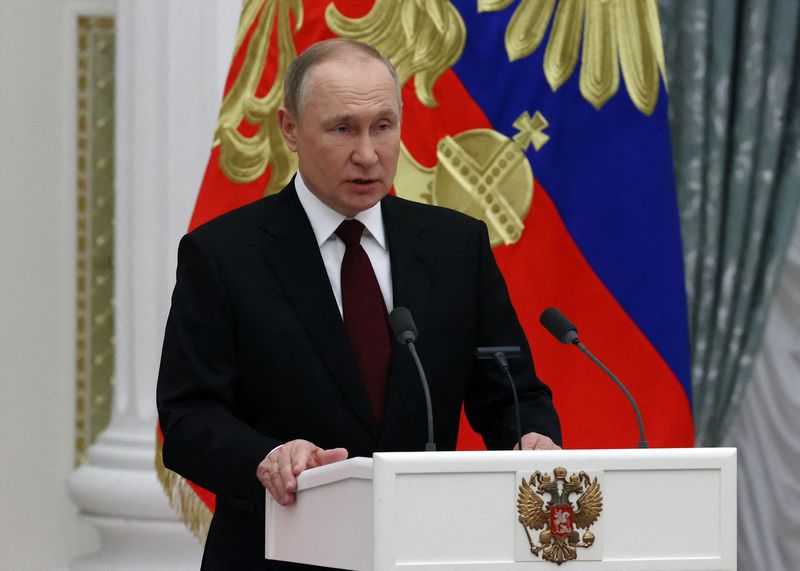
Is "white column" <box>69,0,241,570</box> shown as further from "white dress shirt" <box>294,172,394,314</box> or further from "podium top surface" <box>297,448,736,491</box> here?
"podium top surface" <box>297,448,736,491</box>

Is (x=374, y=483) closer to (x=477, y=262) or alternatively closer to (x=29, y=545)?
(x=477, y=262)

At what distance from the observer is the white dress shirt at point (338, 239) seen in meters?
2.38

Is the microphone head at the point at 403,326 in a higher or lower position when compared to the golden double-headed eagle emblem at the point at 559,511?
higher

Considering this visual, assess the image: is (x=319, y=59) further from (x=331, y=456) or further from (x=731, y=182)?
(x=731, y=182)

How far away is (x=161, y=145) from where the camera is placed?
14.5 feet

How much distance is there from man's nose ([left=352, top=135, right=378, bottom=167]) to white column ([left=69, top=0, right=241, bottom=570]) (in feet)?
7.14

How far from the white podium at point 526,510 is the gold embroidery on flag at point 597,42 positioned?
2615 mm

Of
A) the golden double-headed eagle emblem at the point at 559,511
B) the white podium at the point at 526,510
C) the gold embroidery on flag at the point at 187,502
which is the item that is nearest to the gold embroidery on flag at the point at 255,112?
the gold embroidery on flag at the point at 187,502

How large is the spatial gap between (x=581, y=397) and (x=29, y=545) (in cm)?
230

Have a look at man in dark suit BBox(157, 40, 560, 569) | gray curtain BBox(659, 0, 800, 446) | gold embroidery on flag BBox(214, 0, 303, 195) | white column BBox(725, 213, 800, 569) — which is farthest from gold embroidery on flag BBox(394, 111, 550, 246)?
man in dark suit BBox(157, 40, 560, 569)

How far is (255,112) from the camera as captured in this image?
4.23m

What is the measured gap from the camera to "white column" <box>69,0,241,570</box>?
14.5ft

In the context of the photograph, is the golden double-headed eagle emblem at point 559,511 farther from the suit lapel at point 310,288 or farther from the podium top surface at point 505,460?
the suit lapel at point 310,288

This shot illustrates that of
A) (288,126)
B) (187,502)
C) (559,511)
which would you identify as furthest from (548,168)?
(559,511)
